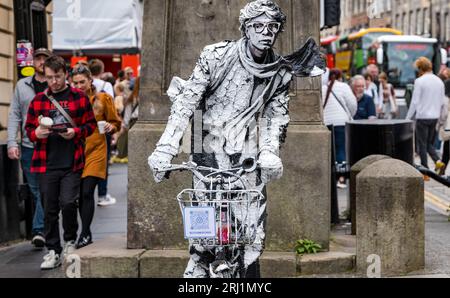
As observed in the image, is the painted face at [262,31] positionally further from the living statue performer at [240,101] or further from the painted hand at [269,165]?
the painted hand at [269,165]

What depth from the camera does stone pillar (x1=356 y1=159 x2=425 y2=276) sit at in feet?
27.5

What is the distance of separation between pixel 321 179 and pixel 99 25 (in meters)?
17.9

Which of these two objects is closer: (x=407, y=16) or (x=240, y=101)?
(x=240, y=101)

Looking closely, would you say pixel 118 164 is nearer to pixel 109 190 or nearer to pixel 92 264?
pixel 109 190

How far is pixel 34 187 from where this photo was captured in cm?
1089

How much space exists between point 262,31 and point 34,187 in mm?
5430

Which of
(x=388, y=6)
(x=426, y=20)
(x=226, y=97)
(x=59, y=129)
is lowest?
(x=59, y=129)

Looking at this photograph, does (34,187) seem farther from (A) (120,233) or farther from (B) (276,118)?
(B) (276,118)

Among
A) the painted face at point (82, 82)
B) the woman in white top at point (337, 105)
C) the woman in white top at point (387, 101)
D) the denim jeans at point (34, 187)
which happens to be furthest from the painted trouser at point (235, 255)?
the woman in white top at point (387, 101)

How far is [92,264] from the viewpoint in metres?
8.70

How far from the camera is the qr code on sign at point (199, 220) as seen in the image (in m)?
5.62

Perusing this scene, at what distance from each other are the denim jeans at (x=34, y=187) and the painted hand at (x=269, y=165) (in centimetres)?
512

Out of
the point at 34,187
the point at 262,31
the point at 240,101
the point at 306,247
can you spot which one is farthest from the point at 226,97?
the point at 34,187
